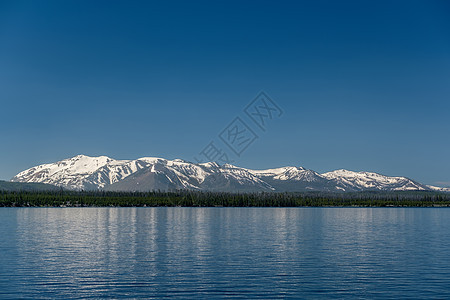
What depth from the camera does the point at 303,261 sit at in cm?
6009

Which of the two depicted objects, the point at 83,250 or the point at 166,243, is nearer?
the point at 83,250

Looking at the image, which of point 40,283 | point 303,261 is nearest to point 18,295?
point 40,283

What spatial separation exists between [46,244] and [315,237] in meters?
49.1

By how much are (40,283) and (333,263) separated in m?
34.0

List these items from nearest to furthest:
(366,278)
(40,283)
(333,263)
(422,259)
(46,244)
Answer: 1. (40,283)
2. (366,278)
3. (333,263)
4. (422,259)
5. (46,244)

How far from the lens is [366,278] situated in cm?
5003

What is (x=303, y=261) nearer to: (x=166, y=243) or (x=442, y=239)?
(x=166, y=243)

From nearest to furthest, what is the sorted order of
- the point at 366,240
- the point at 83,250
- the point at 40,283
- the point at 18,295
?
the point at 18,295 → the point at 40,283 → the point at 83,250 → the point at 366,240

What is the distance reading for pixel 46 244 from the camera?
76125mm

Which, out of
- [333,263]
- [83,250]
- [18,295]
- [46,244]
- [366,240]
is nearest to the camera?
[18,295]

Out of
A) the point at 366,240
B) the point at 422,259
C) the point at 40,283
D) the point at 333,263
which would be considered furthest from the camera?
the point at 366,240

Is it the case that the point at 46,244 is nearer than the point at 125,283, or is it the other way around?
the point at 125,283

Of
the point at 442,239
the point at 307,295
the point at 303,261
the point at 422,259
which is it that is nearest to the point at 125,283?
the point at 307,295

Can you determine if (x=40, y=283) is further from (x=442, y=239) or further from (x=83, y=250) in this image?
(x=442, y=239)
